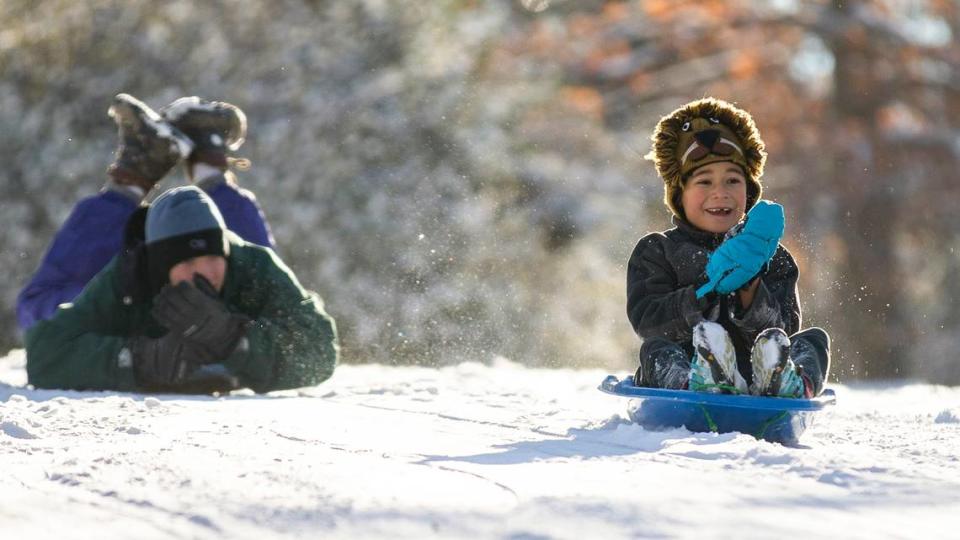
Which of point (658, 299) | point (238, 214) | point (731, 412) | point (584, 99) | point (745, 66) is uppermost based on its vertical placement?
point (745, 66)

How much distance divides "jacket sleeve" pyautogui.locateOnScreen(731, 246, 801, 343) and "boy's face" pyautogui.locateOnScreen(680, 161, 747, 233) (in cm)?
17

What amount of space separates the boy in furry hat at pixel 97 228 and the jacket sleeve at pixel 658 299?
2.45 metres

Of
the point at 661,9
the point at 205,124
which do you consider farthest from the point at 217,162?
the point at 661,9

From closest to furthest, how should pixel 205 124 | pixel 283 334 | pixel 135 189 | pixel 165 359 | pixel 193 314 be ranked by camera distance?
pixel 193 314 < pixel 165 359 < pixel 283 334 < pixel 135 189 < pixel 205 124

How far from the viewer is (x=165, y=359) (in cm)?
471

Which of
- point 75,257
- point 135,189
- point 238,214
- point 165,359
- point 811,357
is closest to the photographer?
point 811,357

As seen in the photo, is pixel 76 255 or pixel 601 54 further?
pixel 601 54

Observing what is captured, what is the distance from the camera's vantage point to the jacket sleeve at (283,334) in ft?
16.2

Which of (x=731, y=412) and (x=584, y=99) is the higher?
(x=584, y=99)

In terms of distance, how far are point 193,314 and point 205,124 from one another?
5.26ft

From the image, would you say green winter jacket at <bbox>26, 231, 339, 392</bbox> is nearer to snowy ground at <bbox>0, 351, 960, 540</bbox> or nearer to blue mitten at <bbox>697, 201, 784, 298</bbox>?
snowy ground at <bbox>0, 351, 960, 540</bbox>

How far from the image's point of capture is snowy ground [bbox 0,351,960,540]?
221 centimetres

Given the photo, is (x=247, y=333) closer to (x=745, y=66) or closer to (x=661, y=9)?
(x=661, y=9)

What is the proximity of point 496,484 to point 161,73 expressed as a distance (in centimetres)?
1154
